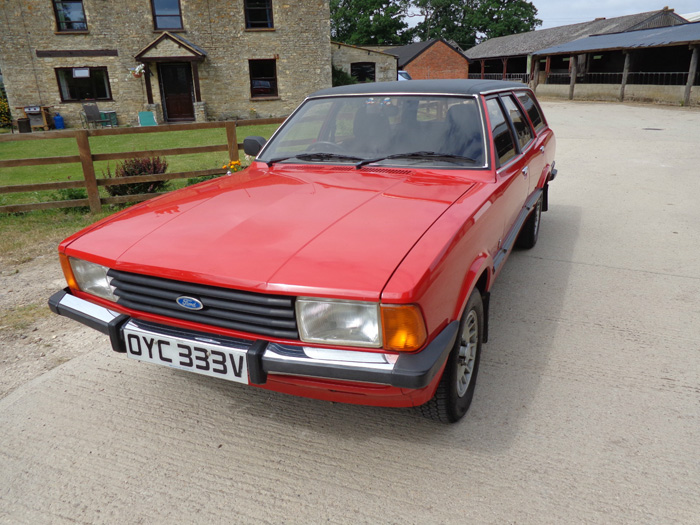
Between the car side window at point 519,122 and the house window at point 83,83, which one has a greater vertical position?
the house window at point 83,83

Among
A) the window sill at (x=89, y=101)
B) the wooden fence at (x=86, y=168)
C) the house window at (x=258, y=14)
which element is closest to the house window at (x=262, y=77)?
the house window at (x=258, y=14)

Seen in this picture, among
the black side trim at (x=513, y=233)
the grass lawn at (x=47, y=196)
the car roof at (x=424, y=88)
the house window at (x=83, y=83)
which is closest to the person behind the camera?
the black side trim at (x=513, y=233)

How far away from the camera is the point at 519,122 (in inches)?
174

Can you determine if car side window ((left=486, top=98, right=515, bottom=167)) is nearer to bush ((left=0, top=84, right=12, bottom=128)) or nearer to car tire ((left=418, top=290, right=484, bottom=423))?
car tire ((left=418, top=290, right=484, bottom=423))

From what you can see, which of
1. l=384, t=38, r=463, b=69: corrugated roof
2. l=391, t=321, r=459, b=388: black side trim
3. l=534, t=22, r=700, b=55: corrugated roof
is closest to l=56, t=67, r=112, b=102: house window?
l=391, t=321, r=459, b=388: black side trim

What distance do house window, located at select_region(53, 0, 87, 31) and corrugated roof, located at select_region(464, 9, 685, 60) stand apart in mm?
32390

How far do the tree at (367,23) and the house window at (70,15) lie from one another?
46.5m

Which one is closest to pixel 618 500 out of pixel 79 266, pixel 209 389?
pixel 209 389

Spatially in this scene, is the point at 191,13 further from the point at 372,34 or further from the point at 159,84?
the point at 372,34

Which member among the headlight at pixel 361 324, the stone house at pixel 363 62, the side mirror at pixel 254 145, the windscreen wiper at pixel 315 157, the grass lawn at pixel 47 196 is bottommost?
the grass lawn at pixel 47 196

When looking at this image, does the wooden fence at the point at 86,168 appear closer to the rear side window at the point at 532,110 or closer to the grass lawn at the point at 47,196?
the grass lawn at the point at 47,196

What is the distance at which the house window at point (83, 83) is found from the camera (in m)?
22.4

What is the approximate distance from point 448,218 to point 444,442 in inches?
43.2

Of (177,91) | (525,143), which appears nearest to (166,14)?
(177,91)
